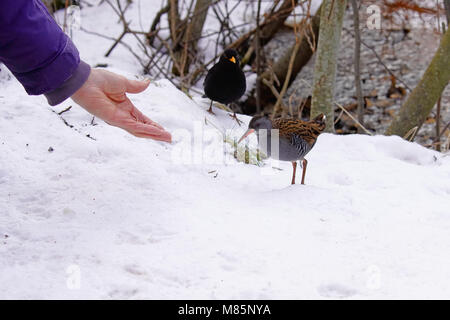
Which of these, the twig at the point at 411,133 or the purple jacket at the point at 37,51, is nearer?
the purple jacket at the point at 37,51

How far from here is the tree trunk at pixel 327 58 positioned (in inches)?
183

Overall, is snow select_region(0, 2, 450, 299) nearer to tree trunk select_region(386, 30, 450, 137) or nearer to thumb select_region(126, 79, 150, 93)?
thumb select_region(126, 79, 150, 93)

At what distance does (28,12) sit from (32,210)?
92 cm

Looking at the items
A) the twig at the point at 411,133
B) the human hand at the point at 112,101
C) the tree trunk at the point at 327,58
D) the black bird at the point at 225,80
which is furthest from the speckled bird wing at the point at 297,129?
the twig at the point at 411,133

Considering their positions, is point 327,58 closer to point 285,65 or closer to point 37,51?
point 285,65

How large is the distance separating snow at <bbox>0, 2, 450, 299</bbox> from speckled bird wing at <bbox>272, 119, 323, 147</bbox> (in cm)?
32

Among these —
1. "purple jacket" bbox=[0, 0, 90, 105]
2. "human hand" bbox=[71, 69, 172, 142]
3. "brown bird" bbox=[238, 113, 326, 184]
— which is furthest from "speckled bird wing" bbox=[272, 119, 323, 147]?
"purple jacket" bbox=[0, 0, 90, 105]

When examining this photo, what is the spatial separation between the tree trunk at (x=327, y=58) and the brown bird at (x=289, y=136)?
185 cm

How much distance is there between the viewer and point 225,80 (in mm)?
4352

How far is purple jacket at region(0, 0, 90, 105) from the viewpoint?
6.01 ft

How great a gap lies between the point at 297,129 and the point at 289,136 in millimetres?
85

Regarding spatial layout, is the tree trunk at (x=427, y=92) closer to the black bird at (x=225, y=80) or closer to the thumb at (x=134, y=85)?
the black bird at (x=225, y=80)

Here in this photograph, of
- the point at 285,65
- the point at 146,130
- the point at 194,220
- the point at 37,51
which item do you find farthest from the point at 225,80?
the point at 285,65

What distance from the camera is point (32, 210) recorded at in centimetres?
227
